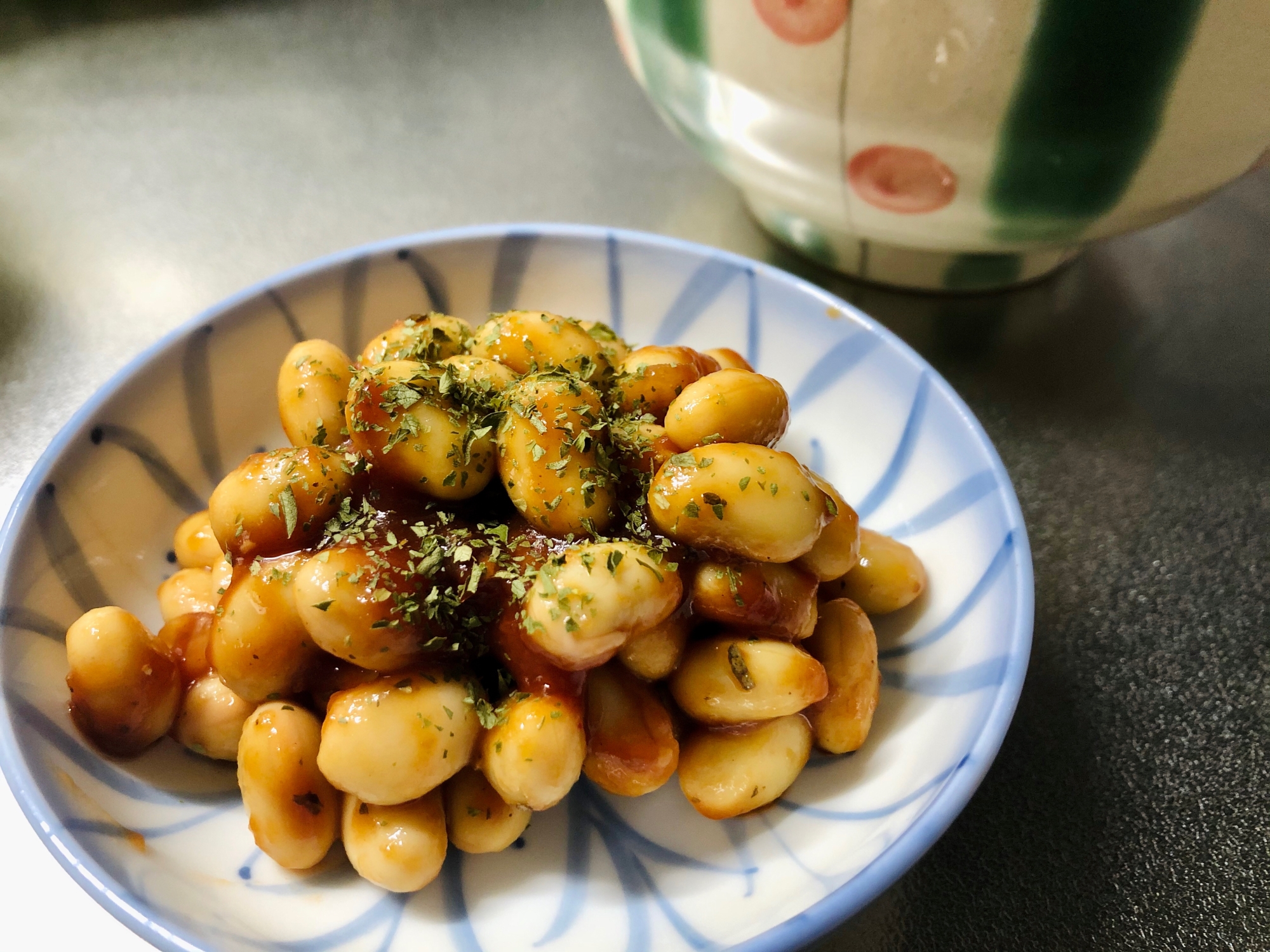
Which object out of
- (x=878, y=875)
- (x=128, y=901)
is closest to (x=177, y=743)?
(x=128, y=901)

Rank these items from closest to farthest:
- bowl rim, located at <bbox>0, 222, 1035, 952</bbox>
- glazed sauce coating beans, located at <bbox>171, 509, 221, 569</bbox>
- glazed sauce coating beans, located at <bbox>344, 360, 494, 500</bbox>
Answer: bowl rim, located at <bbox>0, 222, 1035, 952</bbox>, glazed sauce coating beans, located at <bbox>344, 360, 494, 500</bbox>, glazed sauce coating beans, located at <bbox>171, 509, 221, 569</bbox>

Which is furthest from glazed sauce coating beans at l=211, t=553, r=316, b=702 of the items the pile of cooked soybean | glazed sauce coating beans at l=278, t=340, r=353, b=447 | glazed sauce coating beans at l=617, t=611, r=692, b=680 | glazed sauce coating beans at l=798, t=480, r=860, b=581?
glazed sauce coating beans at l=798, t=480, r=860, b=581

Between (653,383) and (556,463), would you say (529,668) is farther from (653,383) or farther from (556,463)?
(653,383)

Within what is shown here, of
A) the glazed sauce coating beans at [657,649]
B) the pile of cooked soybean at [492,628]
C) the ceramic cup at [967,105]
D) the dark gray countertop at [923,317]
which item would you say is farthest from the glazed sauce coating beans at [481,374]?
the dark gray countertop at [923,317]

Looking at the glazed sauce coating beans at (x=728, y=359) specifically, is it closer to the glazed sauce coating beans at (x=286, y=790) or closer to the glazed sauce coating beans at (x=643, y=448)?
the glazed sauce coating beans at (x=643, y=448)

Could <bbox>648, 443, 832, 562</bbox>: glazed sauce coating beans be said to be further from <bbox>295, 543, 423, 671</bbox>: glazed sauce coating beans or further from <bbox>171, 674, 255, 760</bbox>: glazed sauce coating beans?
<bbox>171, 674, 255, 760</bbox>: glazed sauce coating beans

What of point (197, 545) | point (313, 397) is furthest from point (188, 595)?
point (313, 397)
